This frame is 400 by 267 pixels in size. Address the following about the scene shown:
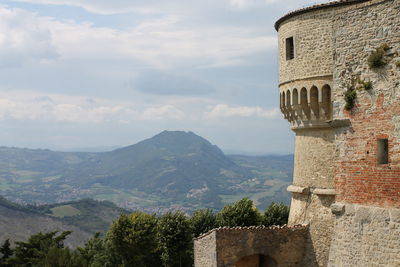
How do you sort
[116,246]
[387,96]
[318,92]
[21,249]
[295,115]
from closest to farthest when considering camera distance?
[387,96] < [318,92] < [295,115] < [116,246] < [21,249]

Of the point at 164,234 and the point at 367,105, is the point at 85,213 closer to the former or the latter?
the point at 164,234

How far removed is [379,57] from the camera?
58.8ft

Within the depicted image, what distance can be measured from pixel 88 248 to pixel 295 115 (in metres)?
30.9

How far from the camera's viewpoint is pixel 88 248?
47.1 meters

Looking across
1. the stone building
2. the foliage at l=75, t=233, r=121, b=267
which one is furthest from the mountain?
the stone building

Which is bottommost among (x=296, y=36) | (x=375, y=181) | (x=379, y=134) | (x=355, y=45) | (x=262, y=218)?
(x=262, y=218)

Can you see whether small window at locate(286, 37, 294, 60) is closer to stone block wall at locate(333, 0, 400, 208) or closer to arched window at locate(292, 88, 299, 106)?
arched window at locate(292, 88, 299, 106)

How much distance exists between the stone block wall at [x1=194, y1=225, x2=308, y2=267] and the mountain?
266 ft

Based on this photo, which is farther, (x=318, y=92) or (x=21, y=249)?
(x=21, y=249)

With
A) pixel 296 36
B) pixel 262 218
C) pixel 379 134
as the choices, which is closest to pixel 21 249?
pixel 262 218

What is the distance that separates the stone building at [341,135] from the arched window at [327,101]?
5 cm

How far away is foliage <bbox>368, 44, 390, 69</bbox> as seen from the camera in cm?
1784

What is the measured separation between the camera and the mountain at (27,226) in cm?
9856

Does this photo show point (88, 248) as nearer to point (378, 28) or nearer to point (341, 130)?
point (341, 130)
